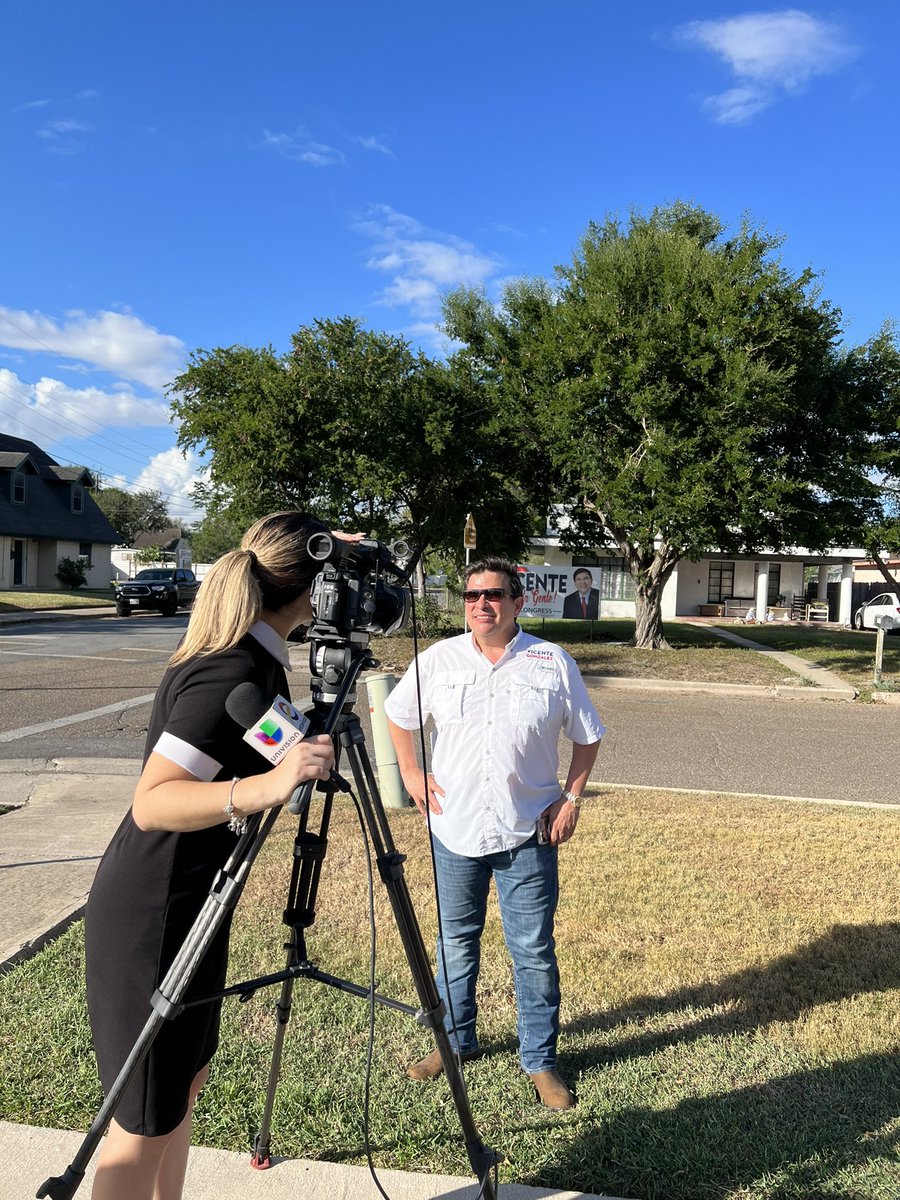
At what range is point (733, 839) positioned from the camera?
5758 millimetres

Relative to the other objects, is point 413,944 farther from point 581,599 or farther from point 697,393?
point 581,599

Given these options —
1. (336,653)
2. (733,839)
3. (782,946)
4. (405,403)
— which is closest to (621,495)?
(405,403)

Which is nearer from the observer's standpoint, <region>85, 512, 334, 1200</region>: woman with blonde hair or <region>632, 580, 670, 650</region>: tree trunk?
<region>85, 512, 334, 1200</region>: woman with blonde hair

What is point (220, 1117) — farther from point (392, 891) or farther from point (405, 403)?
point (405, 403)

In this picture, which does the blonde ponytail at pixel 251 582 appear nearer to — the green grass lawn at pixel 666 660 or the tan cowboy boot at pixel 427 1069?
the tan cowboy boot at pixel 427 1069

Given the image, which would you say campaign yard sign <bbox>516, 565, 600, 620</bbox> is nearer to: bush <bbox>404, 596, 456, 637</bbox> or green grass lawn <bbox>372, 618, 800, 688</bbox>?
green grass lawn <bbox>372, 618, 800, 688</bbox>

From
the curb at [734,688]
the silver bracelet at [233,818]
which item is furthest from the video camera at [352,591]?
the curb at [734,688]

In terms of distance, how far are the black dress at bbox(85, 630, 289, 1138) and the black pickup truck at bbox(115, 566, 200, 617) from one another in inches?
1092

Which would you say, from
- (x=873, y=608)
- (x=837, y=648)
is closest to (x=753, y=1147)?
(x=837, y=648)

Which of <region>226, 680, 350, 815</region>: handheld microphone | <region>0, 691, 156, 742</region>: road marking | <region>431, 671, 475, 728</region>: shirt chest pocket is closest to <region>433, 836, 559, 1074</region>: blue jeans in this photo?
<region>431, 671, 475, 728</region>: shirt chest pocket

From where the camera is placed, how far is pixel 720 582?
121 feet

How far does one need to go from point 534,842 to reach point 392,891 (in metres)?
1.00

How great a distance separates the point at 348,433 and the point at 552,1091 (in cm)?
1590

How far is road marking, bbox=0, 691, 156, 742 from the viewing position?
8.93 meters
